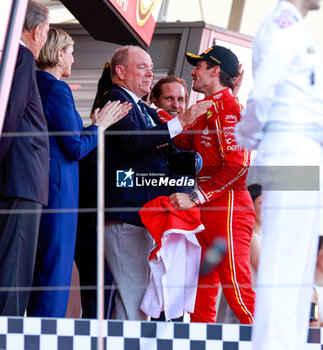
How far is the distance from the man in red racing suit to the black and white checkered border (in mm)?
275

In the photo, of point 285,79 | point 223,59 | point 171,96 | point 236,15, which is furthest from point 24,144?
point 236,15

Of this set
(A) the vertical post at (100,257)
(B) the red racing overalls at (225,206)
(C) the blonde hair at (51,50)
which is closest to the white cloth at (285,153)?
(A) the vertical post at (100,257)

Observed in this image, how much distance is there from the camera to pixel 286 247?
1.61 meters

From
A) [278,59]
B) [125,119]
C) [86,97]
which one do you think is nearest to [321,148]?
[278,59]

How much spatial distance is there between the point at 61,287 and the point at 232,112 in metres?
0.82

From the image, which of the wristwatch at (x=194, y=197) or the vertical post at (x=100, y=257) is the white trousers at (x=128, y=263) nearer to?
the wristwatch at (x=194, y=197)

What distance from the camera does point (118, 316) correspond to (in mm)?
2494

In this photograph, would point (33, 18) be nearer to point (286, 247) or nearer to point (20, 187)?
point (20, 187)

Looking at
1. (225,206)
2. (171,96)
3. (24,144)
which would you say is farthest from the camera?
(171,96)

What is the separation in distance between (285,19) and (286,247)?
0.51 metres

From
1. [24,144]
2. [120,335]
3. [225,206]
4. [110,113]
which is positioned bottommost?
[120,335]

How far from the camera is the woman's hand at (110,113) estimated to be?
251 centimetres

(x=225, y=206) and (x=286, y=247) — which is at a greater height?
(x=225, y=206)

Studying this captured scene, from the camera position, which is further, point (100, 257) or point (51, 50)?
point (51, 50)
